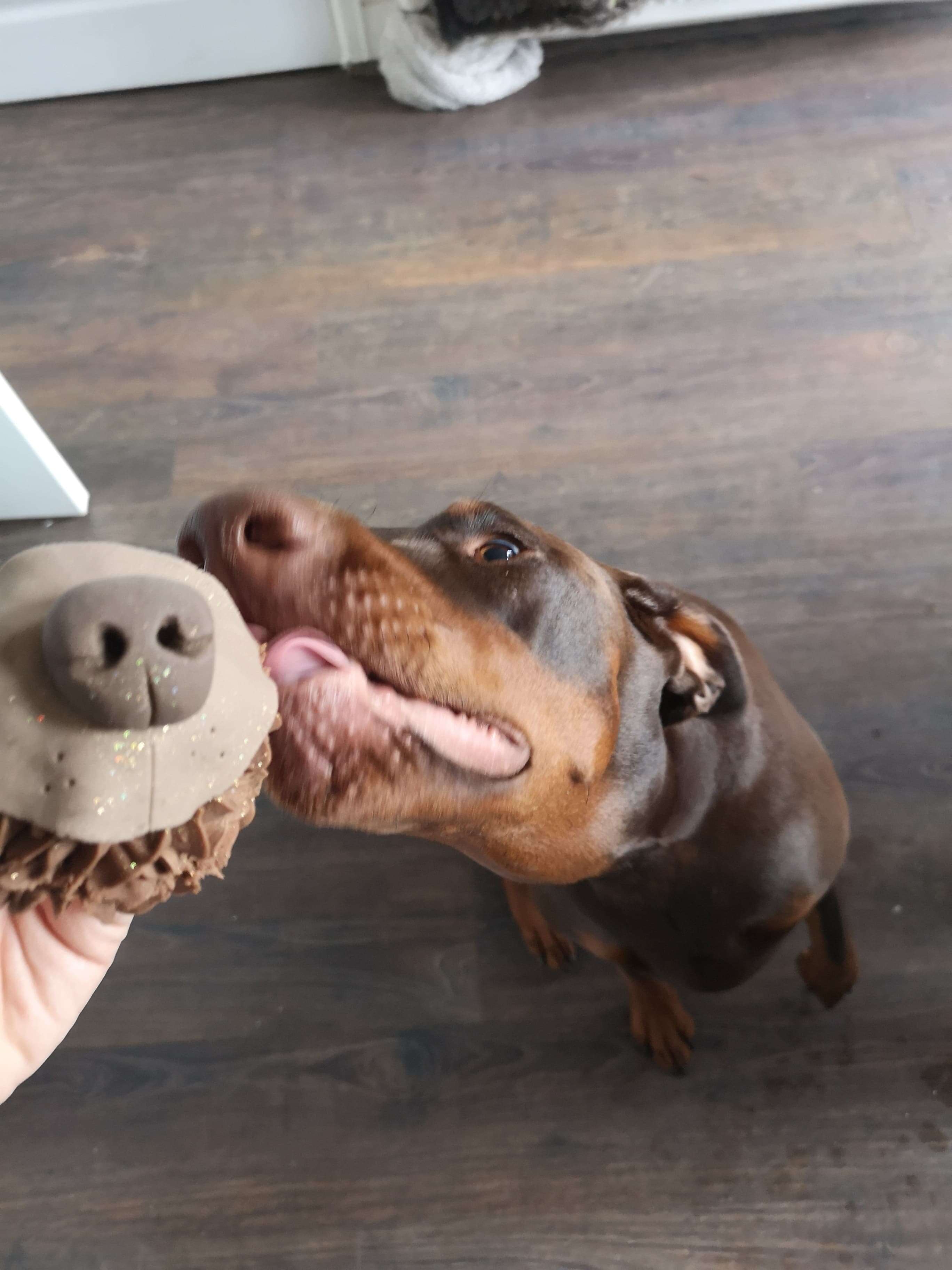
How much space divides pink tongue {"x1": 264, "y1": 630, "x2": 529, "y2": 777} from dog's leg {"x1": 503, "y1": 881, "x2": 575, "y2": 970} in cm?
96

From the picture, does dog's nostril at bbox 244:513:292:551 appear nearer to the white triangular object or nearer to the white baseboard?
the white triangular object

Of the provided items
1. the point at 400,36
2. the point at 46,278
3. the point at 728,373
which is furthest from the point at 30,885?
the point at 400,36

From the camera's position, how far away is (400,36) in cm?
321

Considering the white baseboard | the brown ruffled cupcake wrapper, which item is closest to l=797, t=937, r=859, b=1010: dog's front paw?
the brown ruffled cupcake wrapper

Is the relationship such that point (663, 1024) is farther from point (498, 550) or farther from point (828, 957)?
point (498, 550)

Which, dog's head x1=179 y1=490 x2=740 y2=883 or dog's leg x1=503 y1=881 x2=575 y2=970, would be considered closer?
dog's head x1=179 y1=490 x2=740 y2=883

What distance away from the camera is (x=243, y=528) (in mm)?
919

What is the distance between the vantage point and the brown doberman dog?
36.9 inches

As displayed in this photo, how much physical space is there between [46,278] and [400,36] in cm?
148

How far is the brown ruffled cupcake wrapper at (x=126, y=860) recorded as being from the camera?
619 mm

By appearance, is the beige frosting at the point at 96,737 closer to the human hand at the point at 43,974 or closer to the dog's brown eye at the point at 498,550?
the human hand at the point at 43,974

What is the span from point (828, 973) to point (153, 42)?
3750 mm

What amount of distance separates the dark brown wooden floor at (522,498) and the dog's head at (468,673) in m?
0.83

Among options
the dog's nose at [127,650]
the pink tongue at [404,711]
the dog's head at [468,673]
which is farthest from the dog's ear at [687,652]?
the dog's nose at [127,650]
